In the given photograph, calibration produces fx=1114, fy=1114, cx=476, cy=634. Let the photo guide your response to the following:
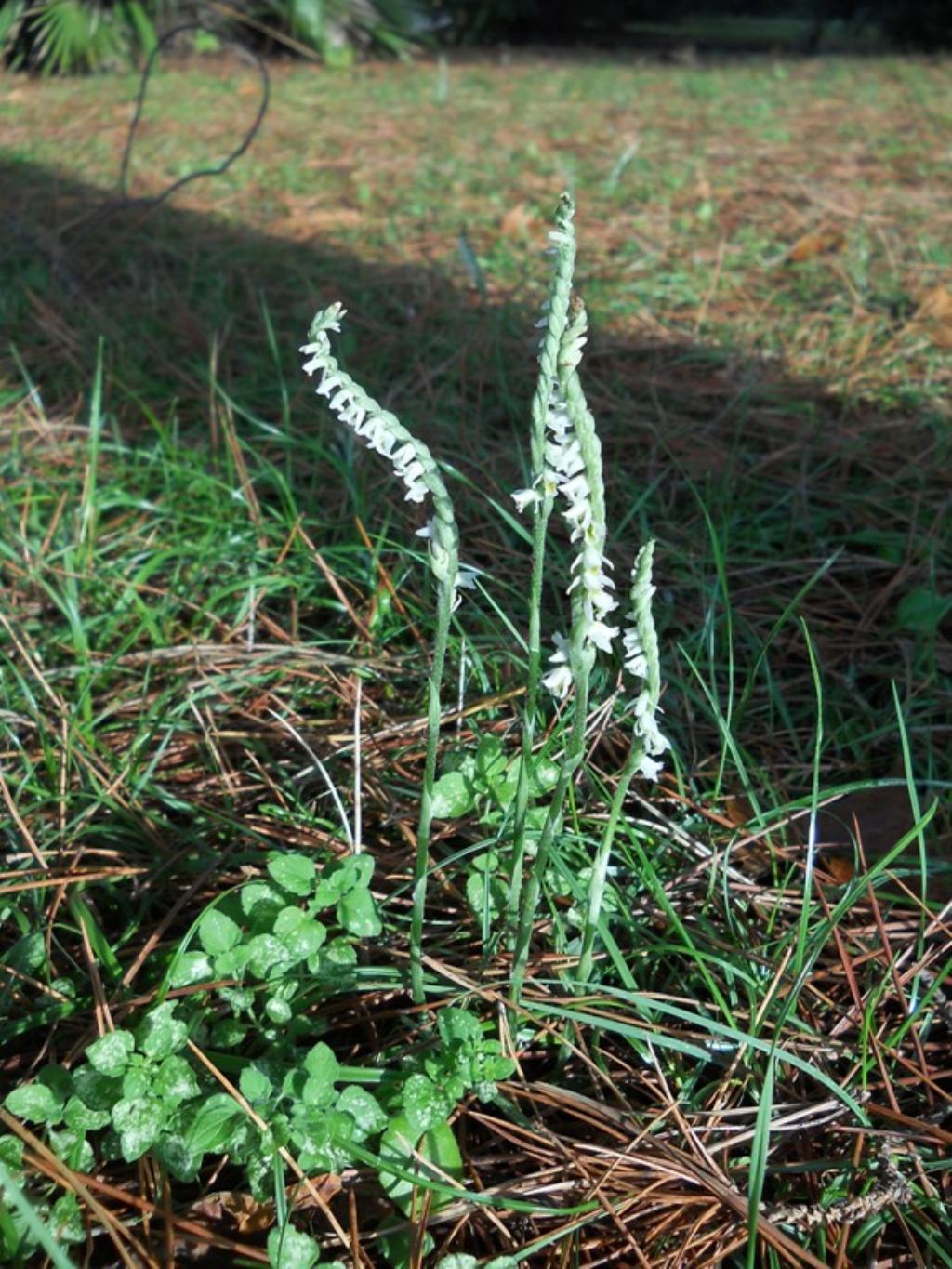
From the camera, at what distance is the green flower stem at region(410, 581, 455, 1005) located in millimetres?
964

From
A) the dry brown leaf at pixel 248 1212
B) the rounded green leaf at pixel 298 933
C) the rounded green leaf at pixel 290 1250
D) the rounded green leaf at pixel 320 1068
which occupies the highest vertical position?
the rounded green leaf at pixel 298 933

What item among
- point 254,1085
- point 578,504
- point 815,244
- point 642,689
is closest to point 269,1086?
point 254,1085

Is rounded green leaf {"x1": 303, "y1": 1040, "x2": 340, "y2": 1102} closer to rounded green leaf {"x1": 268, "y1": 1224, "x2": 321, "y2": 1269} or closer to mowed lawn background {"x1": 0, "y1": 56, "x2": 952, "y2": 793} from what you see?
rounded green leaf {"x1": 268, "y1": 1224, "x2": 321, "y2": 1269}

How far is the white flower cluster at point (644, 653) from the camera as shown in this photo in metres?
0.89

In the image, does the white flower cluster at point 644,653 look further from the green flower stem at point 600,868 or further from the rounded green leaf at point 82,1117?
the rounded green leaf at point 82,1117

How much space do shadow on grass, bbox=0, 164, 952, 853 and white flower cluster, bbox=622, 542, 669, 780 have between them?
49 cm

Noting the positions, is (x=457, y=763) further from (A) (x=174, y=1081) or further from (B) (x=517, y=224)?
(B) (x=517, y=224)

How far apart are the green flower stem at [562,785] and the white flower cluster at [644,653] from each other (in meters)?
0.04

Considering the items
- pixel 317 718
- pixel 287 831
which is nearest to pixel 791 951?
pixel 287 831

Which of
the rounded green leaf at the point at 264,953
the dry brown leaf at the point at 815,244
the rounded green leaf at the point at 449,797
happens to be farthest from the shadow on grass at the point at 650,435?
the dry brown leaf at the point at 815,244

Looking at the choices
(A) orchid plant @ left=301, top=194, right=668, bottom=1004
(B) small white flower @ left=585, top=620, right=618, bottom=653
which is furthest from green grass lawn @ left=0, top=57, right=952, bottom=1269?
(B) small white flower @ left=585, top=620, right=618, bottom=653

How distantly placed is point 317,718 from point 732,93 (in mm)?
6313

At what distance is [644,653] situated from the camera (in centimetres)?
93

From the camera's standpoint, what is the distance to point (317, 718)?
64.8 inches
